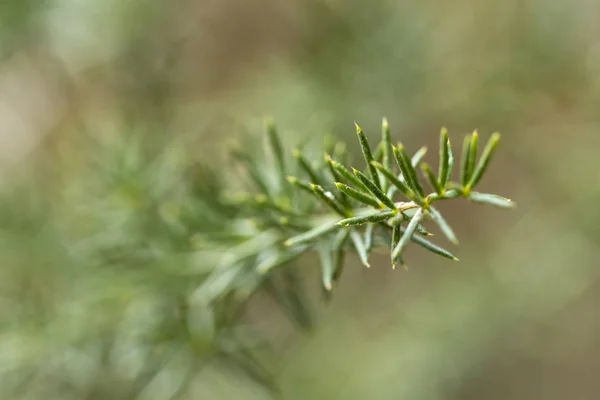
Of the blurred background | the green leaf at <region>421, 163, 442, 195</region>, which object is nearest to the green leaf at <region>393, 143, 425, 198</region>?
the green leaf at <region>421, 163, 442, 195</region>

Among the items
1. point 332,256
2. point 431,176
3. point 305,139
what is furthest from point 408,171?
point 305,139

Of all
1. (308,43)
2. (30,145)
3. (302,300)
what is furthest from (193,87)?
(302,300)

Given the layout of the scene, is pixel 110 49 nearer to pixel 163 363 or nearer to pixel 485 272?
pixel 163 363

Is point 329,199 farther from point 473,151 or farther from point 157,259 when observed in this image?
point 157,259

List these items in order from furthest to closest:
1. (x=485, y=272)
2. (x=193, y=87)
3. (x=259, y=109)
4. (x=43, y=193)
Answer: (x=193, y=87), (x=485, y=272), (x=259, y=109), (x=43, y=193)

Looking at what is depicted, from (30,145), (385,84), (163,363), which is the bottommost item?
(163,363)

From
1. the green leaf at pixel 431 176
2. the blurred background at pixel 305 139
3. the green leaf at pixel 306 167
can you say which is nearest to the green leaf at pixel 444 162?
the green leaf at pixel 431 176

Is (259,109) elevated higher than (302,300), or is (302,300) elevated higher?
(259,109)
